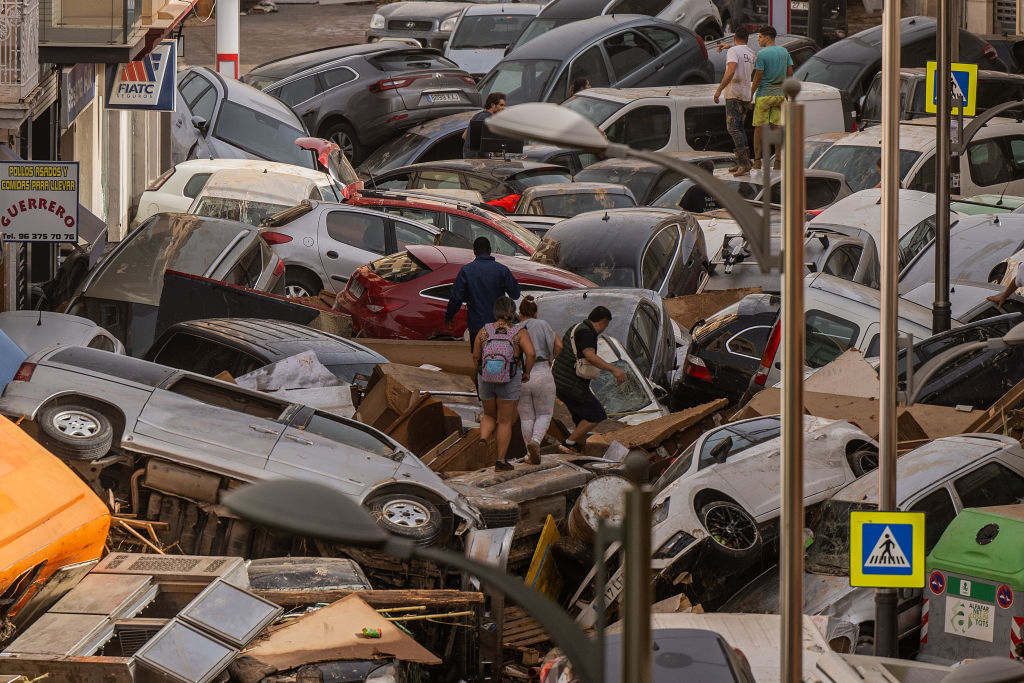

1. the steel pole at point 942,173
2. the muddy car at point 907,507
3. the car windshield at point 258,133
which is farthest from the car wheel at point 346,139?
the muddy car at point 907,507

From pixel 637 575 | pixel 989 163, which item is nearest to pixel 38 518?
pixel 637 575

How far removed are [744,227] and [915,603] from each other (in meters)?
4.41

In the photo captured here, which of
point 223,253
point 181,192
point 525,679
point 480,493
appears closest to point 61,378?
point 480,493

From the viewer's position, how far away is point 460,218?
2128 cm

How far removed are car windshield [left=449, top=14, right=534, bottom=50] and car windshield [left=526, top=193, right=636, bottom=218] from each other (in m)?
13.8

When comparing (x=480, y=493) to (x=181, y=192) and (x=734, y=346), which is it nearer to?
(x=734, y=346)

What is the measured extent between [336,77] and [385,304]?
A: 1431 centimetres

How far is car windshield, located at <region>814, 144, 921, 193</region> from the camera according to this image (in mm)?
24070

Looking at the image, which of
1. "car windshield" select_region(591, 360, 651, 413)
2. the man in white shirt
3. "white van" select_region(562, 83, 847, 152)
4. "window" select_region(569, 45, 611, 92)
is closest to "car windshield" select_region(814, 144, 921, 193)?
the man in white shirt

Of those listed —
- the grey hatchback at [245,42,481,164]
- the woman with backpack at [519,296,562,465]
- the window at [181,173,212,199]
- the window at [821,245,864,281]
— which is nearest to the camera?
the woman with backpack at [519,296,562,465]

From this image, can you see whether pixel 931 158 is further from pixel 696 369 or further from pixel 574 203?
pixel 696 369

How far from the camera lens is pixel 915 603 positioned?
33.5ft

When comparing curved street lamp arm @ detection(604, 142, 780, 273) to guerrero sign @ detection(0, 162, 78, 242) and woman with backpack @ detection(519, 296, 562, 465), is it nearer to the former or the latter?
woman with backpack @ detection(519, 296, 562, 465)

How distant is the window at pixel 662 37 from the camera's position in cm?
3253
